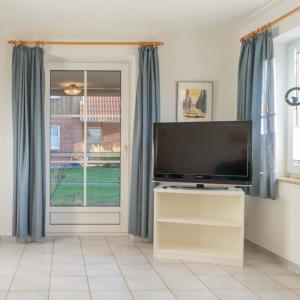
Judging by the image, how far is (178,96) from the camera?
516 centimetres

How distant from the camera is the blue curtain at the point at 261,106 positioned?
167 inches

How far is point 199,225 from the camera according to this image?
468 cm

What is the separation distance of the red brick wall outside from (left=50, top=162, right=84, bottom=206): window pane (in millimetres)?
181

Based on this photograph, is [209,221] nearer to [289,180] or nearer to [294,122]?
[289,180]

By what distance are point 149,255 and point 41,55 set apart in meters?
2.37

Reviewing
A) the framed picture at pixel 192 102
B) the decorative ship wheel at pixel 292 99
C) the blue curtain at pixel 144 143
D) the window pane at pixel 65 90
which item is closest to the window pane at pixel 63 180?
the window pane at pixel 65 90

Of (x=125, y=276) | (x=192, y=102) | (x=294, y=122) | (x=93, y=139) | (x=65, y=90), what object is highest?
(x=65, y=90)

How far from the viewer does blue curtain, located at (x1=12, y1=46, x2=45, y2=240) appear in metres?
4.92

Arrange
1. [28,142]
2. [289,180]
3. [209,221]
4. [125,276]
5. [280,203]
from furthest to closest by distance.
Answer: [28,142] < [209,221] < [280,203] < [289,180] < [125,276]

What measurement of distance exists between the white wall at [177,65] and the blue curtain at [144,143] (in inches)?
6.8

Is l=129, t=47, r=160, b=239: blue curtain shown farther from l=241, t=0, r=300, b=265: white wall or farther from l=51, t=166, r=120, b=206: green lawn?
l=241, t=0, r=300, b=265: white wall

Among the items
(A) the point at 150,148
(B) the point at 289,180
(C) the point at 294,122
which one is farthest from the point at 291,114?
(A) the point at 150,148

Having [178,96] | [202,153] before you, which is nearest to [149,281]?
[202,153]

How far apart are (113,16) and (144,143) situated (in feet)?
4.38
